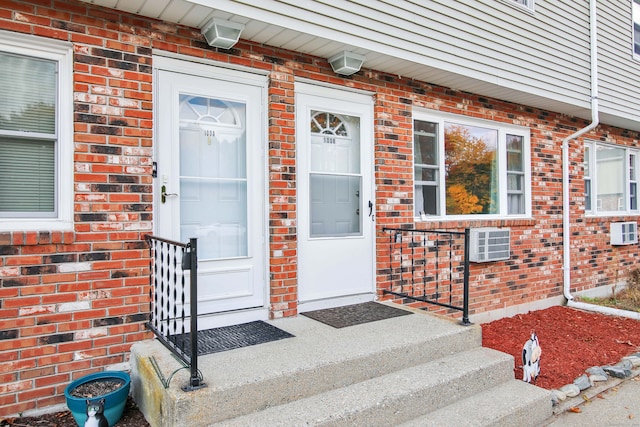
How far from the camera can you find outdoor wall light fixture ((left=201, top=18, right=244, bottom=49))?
11.0 feet

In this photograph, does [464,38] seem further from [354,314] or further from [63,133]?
[63,133]

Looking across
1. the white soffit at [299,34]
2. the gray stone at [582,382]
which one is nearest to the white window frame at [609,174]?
the white soffit at [299,34]

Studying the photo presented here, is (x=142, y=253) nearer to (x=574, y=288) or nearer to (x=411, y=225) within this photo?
(x=411, y=225)

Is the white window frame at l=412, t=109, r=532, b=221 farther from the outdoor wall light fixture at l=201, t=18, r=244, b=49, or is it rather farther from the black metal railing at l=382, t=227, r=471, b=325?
the outdoor wall light fixture at l=201, t=18, r=244, b=49

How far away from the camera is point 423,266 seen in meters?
4.88

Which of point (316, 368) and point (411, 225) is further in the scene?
point (411, 225)

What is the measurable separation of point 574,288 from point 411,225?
3.42 m

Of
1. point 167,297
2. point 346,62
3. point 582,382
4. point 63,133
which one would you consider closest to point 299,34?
point 346,62

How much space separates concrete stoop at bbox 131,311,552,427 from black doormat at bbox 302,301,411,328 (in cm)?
25

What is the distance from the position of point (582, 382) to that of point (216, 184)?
347 centimetres

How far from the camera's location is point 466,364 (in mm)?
3268

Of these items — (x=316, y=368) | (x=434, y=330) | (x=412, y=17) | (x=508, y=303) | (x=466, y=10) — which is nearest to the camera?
(x=316, y=368)

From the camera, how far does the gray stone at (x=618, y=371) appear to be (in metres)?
3.93

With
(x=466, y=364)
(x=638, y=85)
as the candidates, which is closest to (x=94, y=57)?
(x=466, y=364)
